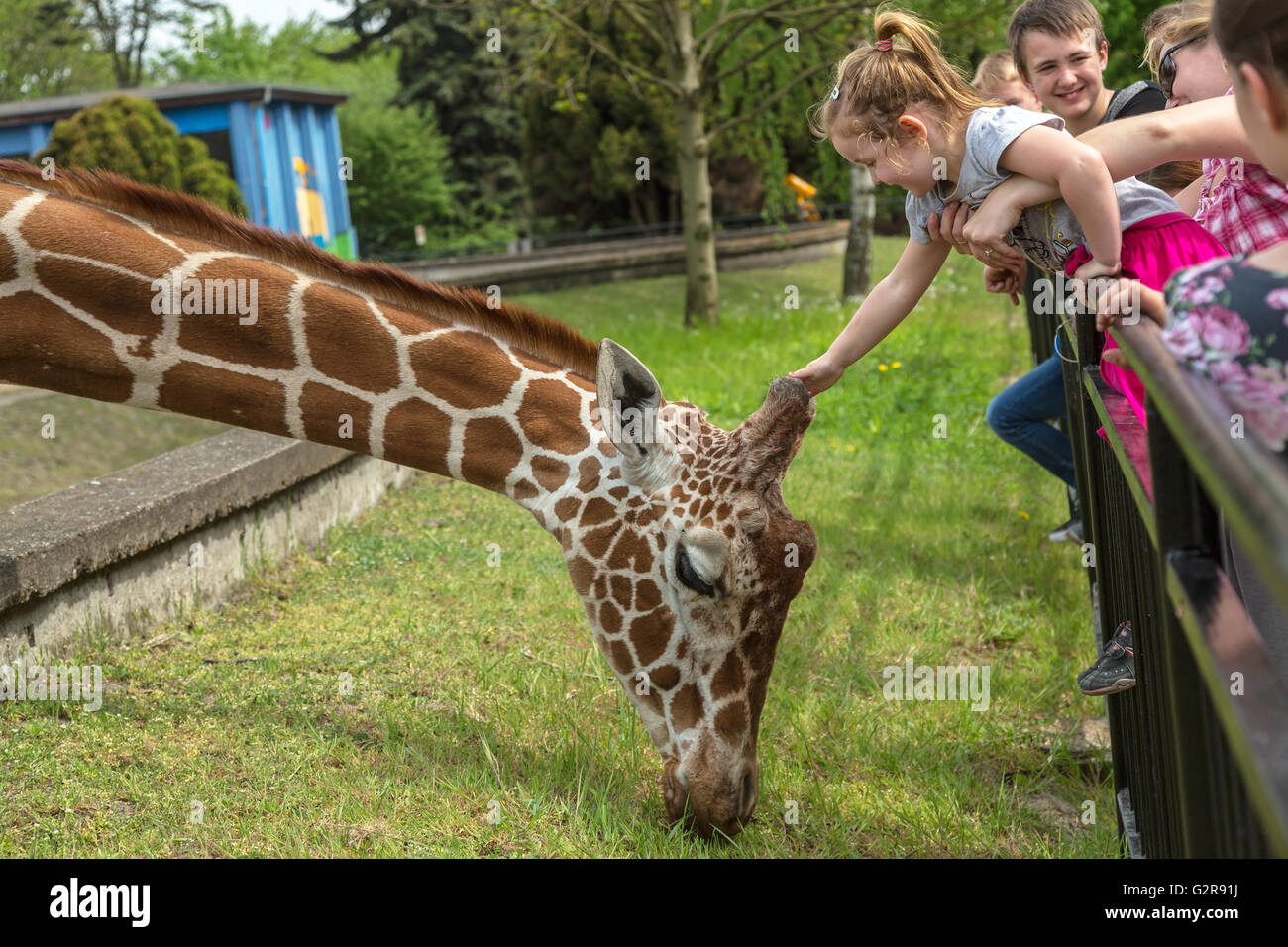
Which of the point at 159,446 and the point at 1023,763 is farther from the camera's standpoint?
the point at 159,446

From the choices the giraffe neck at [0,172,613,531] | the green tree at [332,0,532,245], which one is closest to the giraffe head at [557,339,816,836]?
the giraffe neck at [0,172,613,531]

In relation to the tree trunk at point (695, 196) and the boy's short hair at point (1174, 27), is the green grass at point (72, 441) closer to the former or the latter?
the boy's short hair at point (1174, 27)

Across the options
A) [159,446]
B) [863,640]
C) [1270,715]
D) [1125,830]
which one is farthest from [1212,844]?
[159,446]

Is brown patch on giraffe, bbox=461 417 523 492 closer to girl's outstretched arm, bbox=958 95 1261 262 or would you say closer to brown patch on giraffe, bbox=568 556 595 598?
brown patch on giraffe, bbox=568 556 595 598

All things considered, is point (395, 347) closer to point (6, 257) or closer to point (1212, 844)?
point (6, 257)

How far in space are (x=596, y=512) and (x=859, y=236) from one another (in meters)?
14.8

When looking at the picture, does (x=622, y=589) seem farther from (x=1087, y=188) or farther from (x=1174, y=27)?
(x=1174, y=27)

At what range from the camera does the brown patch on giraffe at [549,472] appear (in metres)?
3.48

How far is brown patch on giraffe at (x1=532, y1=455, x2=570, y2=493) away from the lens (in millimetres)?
3484

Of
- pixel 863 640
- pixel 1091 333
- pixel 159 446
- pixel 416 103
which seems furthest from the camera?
pixel 416 103

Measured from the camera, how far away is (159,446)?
8930mm

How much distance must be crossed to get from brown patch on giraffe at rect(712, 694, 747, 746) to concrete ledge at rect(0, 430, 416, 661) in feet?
7.89

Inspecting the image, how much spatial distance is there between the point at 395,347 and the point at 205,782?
1430 millimetres

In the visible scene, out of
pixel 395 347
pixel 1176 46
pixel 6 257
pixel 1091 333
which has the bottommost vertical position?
pixel 1091 333
